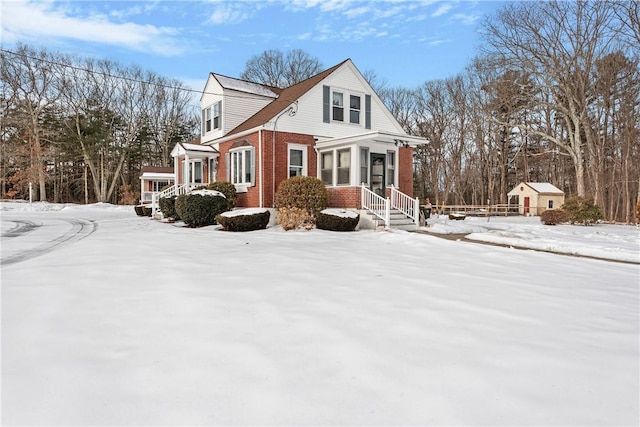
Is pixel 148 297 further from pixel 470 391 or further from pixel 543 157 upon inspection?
pixel 543 157

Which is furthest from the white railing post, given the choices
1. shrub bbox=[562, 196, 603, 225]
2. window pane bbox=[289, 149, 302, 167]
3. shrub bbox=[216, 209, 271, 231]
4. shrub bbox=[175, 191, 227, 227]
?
shrub bbox=[562, 196, 603, 225]

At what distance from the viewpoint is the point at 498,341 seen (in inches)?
128

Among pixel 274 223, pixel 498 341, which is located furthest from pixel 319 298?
pixel 274 223

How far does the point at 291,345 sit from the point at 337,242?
21.1 feet

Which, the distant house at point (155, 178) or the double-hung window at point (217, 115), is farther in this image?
the distant house at point (155, 178)

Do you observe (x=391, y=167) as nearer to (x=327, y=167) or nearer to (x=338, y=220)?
(x=327, y=167)

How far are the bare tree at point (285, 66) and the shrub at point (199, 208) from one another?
26.2 m

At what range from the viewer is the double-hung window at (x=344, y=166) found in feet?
46.6

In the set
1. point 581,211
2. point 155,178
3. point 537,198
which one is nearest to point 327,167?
point 581,211

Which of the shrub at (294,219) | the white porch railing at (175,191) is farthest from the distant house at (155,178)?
the shrub at (294,219)

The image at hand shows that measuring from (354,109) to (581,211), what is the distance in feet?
40.3

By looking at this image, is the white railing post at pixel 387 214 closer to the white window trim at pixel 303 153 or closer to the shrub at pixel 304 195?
the shrub at pixel 304 195

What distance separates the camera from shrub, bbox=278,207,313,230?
40.0ft

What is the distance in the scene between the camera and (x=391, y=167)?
15117 mm
